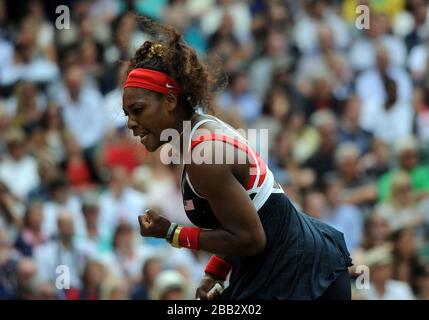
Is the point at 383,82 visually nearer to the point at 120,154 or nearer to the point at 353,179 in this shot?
the point at 353,179

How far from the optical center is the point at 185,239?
460 centimetres

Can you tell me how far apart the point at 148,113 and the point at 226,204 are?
59cm

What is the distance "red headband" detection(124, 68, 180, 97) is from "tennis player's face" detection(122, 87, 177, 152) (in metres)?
0.02

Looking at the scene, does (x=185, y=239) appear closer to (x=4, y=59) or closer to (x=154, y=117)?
A: (x=154, y=117)

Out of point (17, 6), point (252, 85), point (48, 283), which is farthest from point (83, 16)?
point (48, 283)

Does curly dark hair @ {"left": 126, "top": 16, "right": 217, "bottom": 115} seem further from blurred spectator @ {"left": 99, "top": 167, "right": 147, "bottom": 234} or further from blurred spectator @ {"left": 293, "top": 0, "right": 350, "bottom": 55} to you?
blurred spectator @ {"left": 293, "top": 0, "right": 350, "bottom": 55}

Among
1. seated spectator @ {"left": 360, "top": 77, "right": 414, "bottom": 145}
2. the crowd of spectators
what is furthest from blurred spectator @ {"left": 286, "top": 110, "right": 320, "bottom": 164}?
seated spectator @ {"left": 360, "top": 77, "right": 414, "bottom": 145}

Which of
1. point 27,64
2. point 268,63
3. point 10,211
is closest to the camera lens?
point 10,211

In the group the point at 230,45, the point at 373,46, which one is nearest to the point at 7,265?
the point at 230,45

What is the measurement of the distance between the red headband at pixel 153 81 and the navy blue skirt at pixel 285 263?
70 centimetres

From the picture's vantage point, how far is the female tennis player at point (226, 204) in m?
4.47

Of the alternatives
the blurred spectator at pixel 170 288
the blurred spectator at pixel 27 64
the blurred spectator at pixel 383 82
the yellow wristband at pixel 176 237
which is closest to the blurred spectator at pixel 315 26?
the blurred spectator at pixel 383 82

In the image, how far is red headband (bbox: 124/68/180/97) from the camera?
4672 mm

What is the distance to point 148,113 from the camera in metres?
4.66
